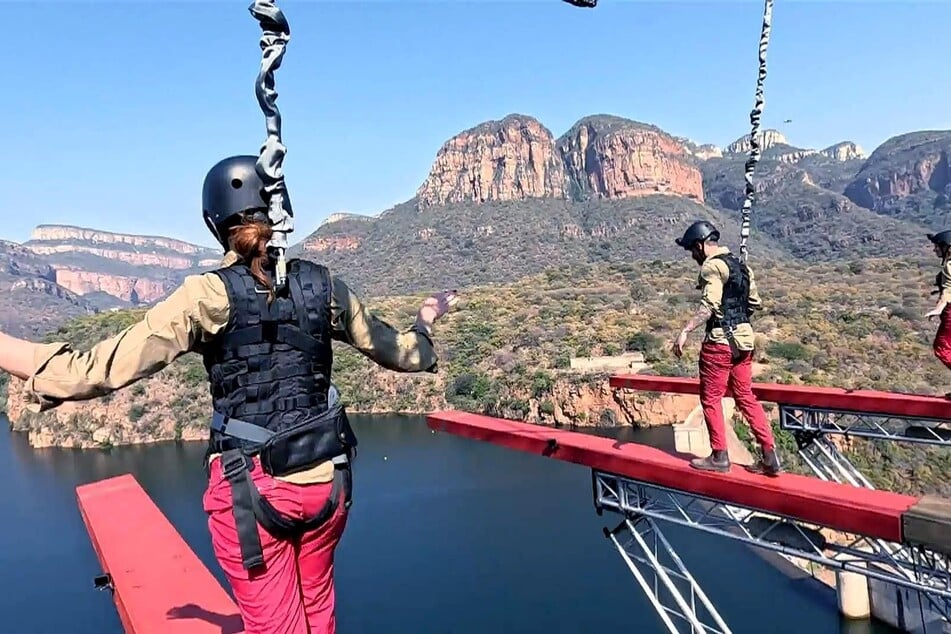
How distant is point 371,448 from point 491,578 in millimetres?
14632

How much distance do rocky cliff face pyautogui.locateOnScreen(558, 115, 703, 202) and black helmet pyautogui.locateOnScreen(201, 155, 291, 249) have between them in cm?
10406

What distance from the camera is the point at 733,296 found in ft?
17.9

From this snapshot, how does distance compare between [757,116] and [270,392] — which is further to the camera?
[757,116]

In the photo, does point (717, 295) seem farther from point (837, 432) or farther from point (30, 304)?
point (30, 304)

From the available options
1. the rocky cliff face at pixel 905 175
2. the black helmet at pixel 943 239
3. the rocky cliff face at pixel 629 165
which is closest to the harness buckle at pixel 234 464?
the black helmet at pixel 943 239

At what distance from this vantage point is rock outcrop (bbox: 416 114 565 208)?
106 meters

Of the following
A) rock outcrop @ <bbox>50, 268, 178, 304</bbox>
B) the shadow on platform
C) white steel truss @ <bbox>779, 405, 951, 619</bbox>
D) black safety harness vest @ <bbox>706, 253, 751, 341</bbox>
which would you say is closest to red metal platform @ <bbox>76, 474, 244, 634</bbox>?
the shadow on platform

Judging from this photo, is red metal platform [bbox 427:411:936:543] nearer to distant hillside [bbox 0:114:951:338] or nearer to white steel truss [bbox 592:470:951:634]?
white steel truss [bbox 592:470:951:634]

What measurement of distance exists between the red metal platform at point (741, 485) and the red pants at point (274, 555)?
11.3ft

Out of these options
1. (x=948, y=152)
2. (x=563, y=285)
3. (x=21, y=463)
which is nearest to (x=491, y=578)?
(x=21, y=463)

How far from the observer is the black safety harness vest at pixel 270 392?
2.03m

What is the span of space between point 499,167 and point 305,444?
110 meters

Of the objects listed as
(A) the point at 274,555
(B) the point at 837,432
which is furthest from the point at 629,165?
(A) the point at 274,555

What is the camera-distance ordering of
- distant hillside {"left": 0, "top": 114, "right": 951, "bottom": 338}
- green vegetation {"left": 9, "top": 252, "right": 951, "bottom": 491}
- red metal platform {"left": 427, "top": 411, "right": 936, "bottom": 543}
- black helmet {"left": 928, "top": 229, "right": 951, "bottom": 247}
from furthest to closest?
distant hillside {"left": 0, "top": 114, "right": 951, "bottom": 338}, green vegetation {"left": 9, "top": 252, "right": 951, "bottom": 491}, black helmet {"left": 928, "top": 229, "right": 951, "bottom": 247}, red metal platform {"left": 427, "top": 411, "right": 936, "bottom": 543}
